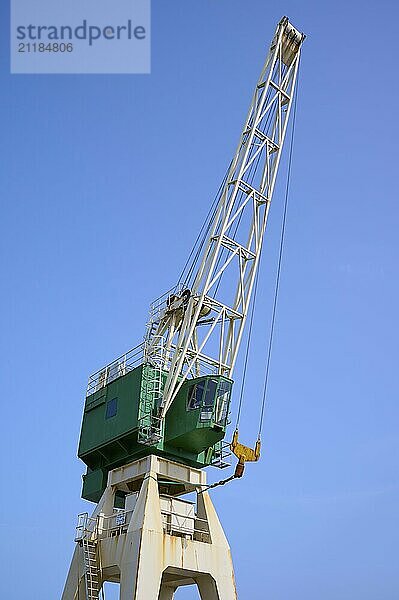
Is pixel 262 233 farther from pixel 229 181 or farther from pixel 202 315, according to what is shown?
pixel 202 315

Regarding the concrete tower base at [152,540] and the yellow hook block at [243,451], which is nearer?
the concrete tower base at [152,540]

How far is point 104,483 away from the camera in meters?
37.2

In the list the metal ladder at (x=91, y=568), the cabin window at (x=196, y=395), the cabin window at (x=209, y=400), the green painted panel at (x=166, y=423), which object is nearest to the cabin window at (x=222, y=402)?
the green painted panel at (x=166, y=423)

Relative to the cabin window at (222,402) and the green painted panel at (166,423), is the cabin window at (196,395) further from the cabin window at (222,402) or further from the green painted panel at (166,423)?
the cabin window at (222,402)

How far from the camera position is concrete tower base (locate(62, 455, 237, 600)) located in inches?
1216

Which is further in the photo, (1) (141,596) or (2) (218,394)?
(2) (218,394)

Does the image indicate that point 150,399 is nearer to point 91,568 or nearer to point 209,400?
point 209,400

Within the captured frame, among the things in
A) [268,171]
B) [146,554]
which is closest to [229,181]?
[268,171]

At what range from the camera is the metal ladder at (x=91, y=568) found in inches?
1302

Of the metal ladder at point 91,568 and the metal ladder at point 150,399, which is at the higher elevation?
the metal ladder at point 150,399

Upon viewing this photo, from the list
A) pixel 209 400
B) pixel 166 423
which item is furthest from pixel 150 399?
pixel 209 400

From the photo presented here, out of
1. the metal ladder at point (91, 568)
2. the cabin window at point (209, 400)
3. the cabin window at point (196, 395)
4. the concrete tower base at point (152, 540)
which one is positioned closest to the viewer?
the concrete tower base at point (152, 540)

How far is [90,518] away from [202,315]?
36.1ft

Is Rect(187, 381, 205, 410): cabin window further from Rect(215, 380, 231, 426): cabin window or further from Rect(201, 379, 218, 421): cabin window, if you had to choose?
Rect(215, 380, 231, 426): cabin window
